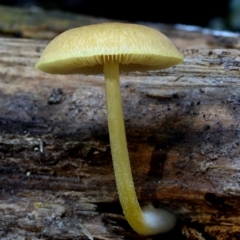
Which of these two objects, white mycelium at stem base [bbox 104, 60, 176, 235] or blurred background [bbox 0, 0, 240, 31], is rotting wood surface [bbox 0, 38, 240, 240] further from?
blurred background [bbox 0, 0, 240, 31]

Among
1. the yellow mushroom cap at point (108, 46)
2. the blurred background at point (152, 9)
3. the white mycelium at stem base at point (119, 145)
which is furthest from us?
the blurred background at point (152, 9)

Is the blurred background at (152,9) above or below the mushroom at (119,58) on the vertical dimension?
above

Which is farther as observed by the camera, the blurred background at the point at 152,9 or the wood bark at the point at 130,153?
the blurred background at the point at 152,9

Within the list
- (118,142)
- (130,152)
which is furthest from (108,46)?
(130,152)

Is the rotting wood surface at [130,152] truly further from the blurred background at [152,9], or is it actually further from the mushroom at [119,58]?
the blurred background at [152,9]

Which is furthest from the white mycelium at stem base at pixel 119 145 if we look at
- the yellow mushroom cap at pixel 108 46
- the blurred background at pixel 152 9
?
the blurred background at pixel 152 9

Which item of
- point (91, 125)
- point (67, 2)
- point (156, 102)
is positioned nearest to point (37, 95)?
point (91, 125)

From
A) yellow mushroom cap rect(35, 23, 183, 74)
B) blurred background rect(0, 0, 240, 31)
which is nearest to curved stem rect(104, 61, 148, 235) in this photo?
yellow mushroom cap rect(35, 23, 183, 74)

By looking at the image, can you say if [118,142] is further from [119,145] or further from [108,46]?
[108,46]
